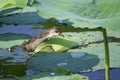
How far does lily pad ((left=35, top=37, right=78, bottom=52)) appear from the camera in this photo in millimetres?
1879

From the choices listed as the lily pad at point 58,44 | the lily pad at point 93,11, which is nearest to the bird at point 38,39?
the lily pad at point 58,44

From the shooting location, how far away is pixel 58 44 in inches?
74.5

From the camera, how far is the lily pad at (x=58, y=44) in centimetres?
188

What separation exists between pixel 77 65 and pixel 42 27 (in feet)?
2.41

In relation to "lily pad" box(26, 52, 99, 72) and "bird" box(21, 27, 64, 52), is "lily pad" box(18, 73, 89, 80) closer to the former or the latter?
"lily pad" box(26, 52, 99, 72)

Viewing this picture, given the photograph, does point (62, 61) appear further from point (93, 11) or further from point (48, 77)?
point (93, 11)

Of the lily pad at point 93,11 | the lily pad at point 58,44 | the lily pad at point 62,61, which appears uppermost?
the lily pad at point 93,11

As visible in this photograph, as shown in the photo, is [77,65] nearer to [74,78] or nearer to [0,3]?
[74,78]

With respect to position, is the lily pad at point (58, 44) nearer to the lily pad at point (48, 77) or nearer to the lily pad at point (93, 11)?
the lily pad at point (93, 11)

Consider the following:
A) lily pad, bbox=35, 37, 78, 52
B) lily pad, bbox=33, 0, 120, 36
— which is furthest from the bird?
lily pad, bbox=33, 0, 120, 36

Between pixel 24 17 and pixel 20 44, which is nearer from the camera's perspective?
pixel 20 44

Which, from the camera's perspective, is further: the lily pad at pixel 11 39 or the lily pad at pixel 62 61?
the lily pad at pixel 11 39

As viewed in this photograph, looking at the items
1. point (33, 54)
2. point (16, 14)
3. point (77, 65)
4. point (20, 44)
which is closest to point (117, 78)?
point (77, 65)

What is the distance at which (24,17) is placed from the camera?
2.40m
